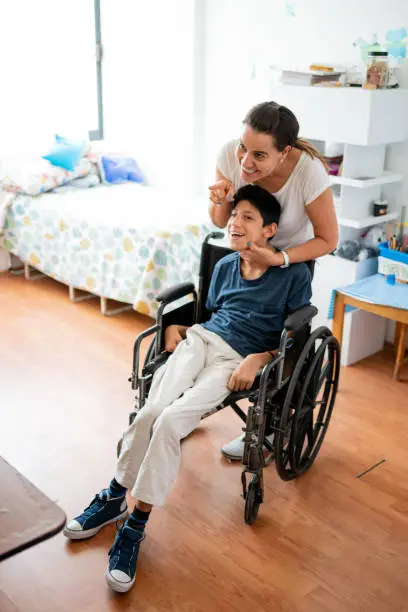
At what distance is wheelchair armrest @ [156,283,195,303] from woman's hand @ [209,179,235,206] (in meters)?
0.31

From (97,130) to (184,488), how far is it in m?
3.26

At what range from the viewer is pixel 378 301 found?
9.80 ft

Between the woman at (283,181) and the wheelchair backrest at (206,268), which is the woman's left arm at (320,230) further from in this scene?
the wheelchair backrest at (206,268)

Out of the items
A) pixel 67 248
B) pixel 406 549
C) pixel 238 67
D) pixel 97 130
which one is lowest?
pixel 406 549

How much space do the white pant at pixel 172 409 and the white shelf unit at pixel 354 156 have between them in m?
1.20

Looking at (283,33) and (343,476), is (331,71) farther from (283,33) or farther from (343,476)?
(343,476)

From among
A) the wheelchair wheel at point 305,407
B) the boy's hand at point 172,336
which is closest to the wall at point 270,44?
the wheelchair wheel at point 305,407

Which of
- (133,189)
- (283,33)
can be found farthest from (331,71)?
(133,189)

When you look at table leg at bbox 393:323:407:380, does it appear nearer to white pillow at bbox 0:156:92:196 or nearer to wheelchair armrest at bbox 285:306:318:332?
wheelchair armrest at bbox 285:306:318:332

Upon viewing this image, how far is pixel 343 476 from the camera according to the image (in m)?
2.47

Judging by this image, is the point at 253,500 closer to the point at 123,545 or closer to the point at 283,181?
the point at 123,545

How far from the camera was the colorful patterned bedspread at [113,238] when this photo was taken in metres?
3.51

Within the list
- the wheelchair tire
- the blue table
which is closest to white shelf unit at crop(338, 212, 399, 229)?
the blue table

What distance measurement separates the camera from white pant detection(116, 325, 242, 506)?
1928 mm
